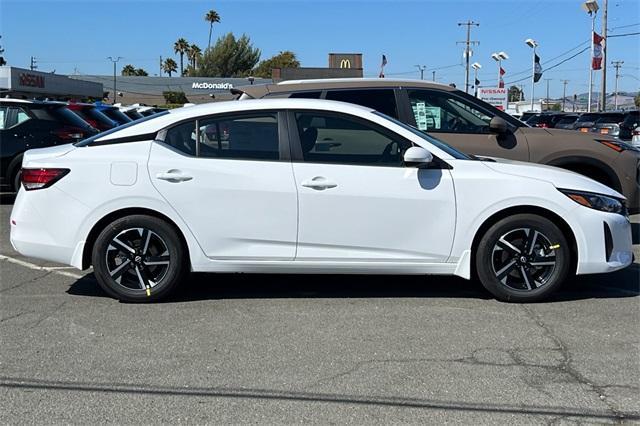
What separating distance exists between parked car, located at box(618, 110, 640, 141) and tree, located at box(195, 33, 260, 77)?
3093 inches

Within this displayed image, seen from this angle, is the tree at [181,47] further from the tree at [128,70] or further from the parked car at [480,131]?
the parked car at [480,131]

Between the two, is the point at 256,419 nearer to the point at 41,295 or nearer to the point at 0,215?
the point at 41,295

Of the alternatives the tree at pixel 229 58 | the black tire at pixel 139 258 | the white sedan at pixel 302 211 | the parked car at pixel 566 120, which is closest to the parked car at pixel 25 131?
the white sedan at pixel 302 211

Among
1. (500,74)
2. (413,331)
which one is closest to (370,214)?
(413,331)

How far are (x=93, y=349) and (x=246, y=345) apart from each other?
1.03m

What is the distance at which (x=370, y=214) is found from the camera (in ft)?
18.0

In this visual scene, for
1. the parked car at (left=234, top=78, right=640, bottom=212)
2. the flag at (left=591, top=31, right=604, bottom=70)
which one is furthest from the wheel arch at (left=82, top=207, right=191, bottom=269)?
the flag at (left=591, top=31, right=604, bottom=70)

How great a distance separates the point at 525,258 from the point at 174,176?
2.92 metres

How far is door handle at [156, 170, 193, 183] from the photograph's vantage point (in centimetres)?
552

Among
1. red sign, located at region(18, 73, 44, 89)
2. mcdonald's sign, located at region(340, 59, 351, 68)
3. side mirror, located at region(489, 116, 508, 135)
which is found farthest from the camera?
mcdonald's sign, located at region(340, 59, 351, 68)

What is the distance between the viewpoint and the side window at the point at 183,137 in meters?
5.66

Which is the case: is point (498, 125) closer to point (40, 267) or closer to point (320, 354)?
point (320, 354)

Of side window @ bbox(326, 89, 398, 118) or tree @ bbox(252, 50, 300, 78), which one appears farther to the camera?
tree @ bbox(252, 50, 300, 78)

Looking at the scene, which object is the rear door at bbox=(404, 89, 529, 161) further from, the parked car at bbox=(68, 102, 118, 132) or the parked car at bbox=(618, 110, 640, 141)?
the parked car at bbox=(618, 110, 640, 141)
